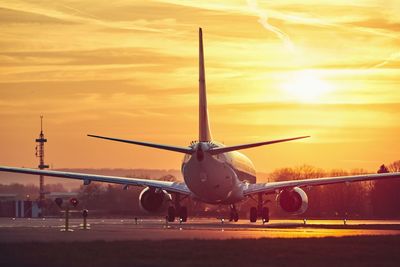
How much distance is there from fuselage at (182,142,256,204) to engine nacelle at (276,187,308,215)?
12.2 ft

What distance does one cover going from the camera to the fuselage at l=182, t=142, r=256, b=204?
78625 mm

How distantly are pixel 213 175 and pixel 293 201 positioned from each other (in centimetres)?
1114

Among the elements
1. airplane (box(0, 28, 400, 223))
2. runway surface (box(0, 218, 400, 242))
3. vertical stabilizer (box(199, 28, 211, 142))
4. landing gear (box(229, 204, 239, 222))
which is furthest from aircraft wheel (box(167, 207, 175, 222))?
runway surface (box(0, 218, 400, 242))

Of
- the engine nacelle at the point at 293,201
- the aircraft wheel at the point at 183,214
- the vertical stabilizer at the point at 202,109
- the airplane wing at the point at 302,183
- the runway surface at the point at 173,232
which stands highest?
the vertical stabilizer at the point at 202,109

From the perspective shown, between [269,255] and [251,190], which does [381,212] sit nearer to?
[251,190]

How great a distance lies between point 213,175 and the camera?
8069 centimetres

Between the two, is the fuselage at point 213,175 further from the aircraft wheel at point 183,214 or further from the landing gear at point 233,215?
the landing gear at point 233,215

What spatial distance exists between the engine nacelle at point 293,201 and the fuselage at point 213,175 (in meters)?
3.71

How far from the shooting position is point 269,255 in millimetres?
40469

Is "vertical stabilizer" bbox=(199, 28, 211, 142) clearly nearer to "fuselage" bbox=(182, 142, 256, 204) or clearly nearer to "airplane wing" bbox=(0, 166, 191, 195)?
"fuselage" bbox=(182, 142, 256, 204)

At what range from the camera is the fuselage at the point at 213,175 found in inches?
3095

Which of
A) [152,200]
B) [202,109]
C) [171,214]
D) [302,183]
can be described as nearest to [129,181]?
[152,200]

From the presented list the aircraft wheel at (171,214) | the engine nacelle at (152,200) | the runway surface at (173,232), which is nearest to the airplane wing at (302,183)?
the aircraft wheel at (171,214)

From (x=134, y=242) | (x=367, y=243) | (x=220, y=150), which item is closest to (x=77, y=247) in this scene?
(x=134, y=242)
